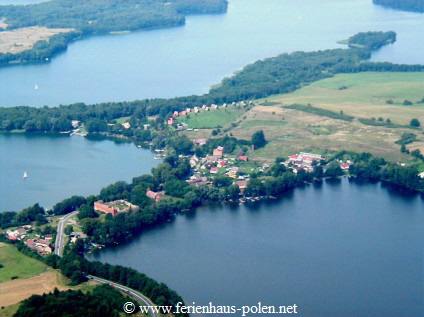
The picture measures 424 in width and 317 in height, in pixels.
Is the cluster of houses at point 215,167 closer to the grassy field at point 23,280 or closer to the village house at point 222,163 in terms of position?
the village house at point 222,163

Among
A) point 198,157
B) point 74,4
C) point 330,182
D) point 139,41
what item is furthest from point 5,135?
point 74,4

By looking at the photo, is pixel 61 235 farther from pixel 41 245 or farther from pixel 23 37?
pixel 23 37

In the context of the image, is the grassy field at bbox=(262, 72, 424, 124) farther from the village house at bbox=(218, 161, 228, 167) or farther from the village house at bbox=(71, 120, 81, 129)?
the village house at bbox=(71, 120, 81, 129)

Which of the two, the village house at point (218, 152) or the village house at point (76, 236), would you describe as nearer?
the village house at point (76, 236)

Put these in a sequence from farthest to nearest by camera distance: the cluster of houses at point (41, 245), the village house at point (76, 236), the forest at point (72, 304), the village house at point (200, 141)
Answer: the village house at point (200, 141) → the village house at point (76, 236) → the cluster of houses at point (41, 245) → the forest at point (72, 304)

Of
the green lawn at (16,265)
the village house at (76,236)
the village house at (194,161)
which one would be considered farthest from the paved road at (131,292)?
the village house at (194,161)

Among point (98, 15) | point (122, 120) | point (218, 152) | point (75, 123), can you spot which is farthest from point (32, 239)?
point (98, 15)

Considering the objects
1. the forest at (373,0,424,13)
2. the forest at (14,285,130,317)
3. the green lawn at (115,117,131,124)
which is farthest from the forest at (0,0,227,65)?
the forest at (14,285,130,317)

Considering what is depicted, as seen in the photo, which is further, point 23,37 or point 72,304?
point 23,37
